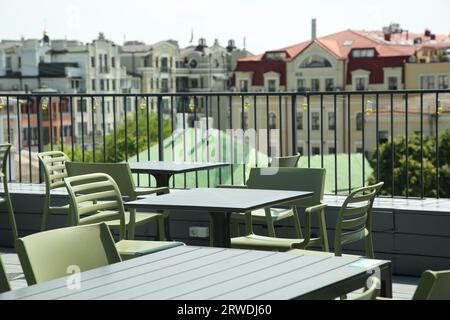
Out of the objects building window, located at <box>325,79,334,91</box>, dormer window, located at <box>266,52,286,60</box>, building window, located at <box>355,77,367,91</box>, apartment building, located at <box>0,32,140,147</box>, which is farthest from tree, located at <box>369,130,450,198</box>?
apartment building, located at <box>0,32,140,147</box>

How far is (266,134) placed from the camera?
9383 millimetres

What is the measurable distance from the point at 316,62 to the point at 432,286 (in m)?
82.3

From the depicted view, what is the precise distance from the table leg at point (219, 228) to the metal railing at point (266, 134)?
5.83 ft

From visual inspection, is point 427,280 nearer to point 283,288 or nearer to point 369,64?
point 283,288

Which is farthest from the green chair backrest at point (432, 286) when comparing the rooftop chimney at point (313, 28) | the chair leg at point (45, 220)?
the rooftop chimney at point (313, 28)

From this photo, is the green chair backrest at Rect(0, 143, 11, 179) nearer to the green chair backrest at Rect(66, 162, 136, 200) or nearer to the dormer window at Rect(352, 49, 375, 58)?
the green chair backrest at Rect(66, 162, 136, 200)

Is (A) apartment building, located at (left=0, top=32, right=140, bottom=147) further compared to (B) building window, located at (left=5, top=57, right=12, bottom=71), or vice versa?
(B) building window, located at (left=5, top=57, right=12, bottom=71)

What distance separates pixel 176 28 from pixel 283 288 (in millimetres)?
110536

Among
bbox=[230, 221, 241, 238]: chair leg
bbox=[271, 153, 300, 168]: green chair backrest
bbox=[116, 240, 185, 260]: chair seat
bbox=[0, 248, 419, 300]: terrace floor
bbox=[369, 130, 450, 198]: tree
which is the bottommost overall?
bbox=[369, 130, 450, 198]: tree

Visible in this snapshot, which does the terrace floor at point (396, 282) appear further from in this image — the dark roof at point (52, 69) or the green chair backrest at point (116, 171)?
the dark roof at point (52, 69)

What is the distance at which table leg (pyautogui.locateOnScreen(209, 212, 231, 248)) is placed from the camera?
4.75m

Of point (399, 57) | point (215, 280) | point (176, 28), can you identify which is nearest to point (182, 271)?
point (215, 280)

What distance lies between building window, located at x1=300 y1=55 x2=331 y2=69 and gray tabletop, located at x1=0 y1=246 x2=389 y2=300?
266ft
